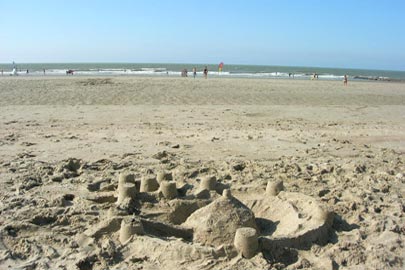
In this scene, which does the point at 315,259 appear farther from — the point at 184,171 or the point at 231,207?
the point at 184,171

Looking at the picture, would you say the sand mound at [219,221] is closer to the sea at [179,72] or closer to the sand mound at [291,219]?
the sand mound at [291,219]

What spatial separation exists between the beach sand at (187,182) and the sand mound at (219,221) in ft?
0.21

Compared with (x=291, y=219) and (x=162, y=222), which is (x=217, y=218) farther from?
(x=291, y=219)

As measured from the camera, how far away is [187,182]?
4.78m

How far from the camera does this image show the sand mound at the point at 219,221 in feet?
10.6

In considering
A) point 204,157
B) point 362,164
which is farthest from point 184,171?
point 362,164

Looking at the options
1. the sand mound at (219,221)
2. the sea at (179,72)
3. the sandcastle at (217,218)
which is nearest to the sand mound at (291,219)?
the sandcastle at (217,218)

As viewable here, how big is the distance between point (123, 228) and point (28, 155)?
3.17 meters

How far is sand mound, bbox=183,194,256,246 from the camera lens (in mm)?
3246

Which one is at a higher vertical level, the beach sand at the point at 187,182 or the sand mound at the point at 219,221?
the sand mound at the point at 219,221

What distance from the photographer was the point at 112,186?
4.54 meters

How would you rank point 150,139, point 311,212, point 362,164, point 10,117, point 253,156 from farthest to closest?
point 10,117 < point 150,139 < point 253,156 < point 362,164 < point 311,212

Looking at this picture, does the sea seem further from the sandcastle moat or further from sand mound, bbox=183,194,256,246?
sand mound, bbox=183,194,256,246

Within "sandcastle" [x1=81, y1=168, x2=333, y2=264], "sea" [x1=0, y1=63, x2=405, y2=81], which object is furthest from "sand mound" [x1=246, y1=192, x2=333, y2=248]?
"sea" [x1=0, y1=63, x2=405, y2=81]
